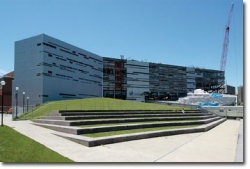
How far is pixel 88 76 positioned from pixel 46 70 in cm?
2332

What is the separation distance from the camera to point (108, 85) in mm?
103625

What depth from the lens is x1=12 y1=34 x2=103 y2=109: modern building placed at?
6125 cm

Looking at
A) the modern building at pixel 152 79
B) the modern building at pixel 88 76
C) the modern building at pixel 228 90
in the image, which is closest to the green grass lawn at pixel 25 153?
the modern building at pixel 88 76

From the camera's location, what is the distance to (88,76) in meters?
84.3

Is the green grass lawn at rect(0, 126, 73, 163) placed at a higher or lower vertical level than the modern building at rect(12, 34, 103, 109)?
lower

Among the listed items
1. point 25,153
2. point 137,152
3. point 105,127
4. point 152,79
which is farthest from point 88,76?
point 25,153

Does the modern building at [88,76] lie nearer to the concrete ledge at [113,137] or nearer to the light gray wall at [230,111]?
the light gray wall at [230,111]

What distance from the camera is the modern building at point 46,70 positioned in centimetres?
6125

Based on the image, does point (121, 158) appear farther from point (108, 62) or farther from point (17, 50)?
point (108, 62)

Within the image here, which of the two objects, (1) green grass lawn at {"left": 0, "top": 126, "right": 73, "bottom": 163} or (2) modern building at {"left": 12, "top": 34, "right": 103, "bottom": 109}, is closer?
(1) green grass lawn at {"left": 0, "top": 126, "right": 73, "bottom": 163}

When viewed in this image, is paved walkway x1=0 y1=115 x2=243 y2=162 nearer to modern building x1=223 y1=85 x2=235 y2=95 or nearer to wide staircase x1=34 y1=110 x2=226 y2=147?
wide staircase x1=34 y1=110 x2=226 y2=147

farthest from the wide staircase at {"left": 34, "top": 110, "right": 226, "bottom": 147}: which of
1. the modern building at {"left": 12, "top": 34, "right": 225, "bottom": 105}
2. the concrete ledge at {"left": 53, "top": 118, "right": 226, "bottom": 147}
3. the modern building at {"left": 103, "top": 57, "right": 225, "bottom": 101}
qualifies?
the modern building at {"left": 103, "top": 57, "right": 225, "bottom": 101}

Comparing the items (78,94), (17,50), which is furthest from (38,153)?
(78,94)

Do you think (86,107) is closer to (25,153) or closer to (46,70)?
(25,153)
